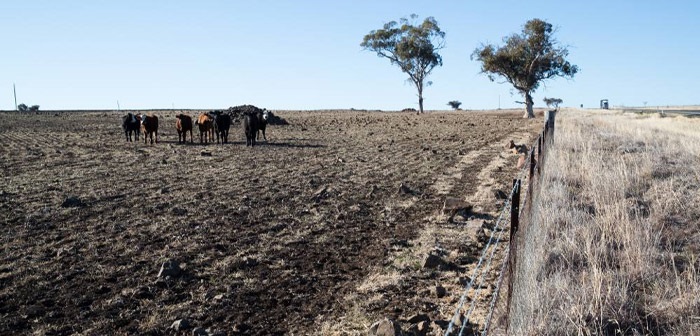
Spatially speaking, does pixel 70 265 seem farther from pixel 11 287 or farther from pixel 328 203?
pixel 328 203

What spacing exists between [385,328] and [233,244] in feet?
11.3

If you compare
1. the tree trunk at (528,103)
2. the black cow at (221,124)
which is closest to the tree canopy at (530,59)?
the tree trunk at (528,103)

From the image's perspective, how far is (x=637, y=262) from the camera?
227 inches

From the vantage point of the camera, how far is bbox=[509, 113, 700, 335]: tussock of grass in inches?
181

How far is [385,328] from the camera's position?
4.92m

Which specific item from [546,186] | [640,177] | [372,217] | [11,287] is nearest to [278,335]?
[11,287]

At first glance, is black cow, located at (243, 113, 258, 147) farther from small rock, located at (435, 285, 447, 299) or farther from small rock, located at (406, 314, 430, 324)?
small rock, located at (406, 314, 430, 324)

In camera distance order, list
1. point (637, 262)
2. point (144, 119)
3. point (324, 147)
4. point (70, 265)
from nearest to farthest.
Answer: point (637, 262) < point (70, 265) < point (324, 147) < point (144, 119)

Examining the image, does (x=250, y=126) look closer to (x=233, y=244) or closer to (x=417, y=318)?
(x=233, y=244)

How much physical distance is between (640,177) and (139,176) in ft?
36.5

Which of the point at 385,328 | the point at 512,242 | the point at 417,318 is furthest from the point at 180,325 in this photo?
the point at 512,242

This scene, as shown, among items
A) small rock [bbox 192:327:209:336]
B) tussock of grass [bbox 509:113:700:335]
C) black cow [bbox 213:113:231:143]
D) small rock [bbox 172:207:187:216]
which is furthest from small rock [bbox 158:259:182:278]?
black cow [bbox 213:113:231:143]

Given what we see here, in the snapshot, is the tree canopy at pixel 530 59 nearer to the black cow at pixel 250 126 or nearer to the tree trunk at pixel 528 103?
the tree trunk at pixel 528 103

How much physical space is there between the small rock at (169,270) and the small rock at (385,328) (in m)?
2.57
